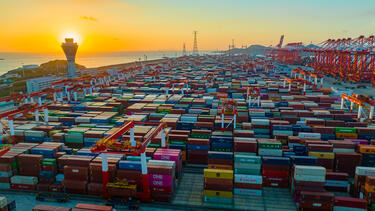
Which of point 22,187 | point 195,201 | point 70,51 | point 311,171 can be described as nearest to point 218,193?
point 195,201

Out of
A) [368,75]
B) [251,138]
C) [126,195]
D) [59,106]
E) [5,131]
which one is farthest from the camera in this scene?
[368,75]

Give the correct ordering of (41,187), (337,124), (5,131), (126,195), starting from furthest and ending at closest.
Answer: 1. (337,124)
2. (5,131)
3. (41,187)
4. (126,195)

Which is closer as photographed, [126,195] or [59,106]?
[126,195]

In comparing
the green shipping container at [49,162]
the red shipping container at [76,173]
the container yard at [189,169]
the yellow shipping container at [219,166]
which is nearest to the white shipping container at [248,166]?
the container yard at [189,169]

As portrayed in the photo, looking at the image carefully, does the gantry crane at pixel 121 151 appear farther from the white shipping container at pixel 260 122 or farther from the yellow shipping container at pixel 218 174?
the white shipping container at pixel 260 122

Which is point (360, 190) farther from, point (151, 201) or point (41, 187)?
point (41, 187)

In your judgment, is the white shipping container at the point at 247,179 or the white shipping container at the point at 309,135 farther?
the white shipping container at the point at 309,135

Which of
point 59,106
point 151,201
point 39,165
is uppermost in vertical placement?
point 59,106

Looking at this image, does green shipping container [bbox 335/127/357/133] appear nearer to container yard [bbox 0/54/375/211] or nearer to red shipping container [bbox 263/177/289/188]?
container yard [bbox 0/54/375/211]

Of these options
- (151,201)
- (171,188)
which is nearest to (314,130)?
(171,188)

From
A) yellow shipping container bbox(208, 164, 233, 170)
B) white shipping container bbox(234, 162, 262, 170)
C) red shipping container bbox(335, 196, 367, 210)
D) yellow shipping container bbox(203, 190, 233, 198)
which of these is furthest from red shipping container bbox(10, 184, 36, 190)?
red shipping container bbox(335, 196, 367, 210)

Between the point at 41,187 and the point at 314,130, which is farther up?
the point at 314,130
